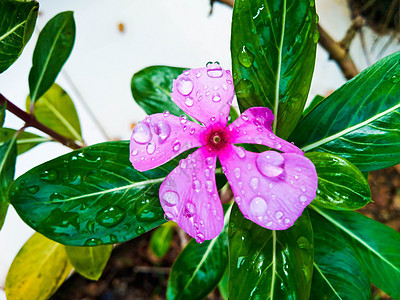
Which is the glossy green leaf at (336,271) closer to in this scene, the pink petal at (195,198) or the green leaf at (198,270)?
the green leaf at (198,270)

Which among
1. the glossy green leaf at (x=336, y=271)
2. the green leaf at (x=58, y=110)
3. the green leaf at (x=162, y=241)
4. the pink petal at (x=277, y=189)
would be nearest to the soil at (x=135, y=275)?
the green leaf at (x=162, y=241)

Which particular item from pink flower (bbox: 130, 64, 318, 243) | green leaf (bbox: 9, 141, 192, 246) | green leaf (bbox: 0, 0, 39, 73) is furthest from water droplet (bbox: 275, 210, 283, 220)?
green leaf (bbox: 0, 0, 39, 73)

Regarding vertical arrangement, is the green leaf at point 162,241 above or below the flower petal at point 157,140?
below

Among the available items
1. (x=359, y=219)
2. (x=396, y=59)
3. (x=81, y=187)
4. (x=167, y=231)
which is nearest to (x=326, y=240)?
(x=359, y=219)

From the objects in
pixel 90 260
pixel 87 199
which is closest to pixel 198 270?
pixel 90 260

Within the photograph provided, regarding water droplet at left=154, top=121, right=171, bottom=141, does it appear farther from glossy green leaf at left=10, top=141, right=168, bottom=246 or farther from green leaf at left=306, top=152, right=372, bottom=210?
green leaf at left=306, top=152, right=372, bottom=210

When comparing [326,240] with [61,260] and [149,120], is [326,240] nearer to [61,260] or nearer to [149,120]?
[149,120]
